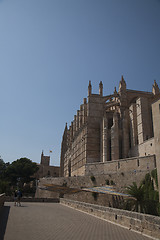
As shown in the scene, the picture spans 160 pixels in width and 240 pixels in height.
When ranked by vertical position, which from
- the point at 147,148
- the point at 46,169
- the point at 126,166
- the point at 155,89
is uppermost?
the point at 155,89

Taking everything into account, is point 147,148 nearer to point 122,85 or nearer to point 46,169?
point 122,85

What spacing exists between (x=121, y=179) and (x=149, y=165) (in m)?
3.90

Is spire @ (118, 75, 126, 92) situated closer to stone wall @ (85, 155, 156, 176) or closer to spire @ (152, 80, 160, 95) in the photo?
spire @ (152, 80, 160, 95)

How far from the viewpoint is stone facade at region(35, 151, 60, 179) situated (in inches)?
2724

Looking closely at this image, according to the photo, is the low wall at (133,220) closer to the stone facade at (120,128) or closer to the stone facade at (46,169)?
the stone facade at (120,128)

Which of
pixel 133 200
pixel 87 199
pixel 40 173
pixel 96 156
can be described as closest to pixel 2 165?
pixel 40 173

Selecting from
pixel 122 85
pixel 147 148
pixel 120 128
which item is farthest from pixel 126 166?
pixel 122 85

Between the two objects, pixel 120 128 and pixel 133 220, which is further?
pixel 120 128

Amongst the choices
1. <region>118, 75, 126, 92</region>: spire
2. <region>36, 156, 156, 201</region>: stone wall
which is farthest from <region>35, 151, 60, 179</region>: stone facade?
<region>118, 75, 126, 92</region>: spire

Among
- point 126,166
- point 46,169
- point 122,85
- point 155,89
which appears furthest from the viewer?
point 46,169

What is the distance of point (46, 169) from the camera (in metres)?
70.6

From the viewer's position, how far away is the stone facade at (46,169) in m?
69.2

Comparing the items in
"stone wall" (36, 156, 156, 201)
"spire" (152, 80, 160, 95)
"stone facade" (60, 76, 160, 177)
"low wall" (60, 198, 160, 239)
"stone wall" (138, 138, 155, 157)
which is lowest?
"low wall" (60, 198, 160, 239)

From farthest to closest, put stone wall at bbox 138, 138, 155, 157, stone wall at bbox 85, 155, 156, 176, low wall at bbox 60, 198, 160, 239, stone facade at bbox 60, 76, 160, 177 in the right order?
stone facade at bbox 60, 76, 160, 177 < stone wall at bbox 138, 138, 155, 157 < stone wall at bbox 85, 155, 156, 176 < low wall at bbox 60, 198, 160, 239
